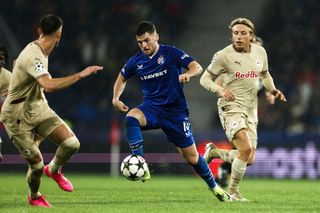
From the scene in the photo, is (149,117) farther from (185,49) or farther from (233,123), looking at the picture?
(185,49)

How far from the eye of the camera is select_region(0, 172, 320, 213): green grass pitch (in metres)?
9.70

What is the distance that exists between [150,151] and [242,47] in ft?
26.5

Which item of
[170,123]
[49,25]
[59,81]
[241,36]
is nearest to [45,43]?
[49,25]

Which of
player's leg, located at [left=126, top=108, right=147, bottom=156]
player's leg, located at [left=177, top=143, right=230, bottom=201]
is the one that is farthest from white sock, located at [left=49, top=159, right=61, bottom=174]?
player's leg, located at [left=177, top=143, right=230, bottom=201]

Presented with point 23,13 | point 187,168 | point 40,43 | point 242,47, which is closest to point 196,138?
point 187,168

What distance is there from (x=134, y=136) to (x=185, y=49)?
11.6m

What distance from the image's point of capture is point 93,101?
68.5ft

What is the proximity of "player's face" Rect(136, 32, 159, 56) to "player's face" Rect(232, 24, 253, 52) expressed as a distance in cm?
112

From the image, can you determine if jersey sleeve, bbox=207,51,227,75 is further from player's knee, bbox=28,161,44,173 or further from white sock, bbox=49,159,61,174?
player's knee, bbox=28,161,44,173

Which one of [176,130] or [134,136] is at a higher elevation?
[134,136]

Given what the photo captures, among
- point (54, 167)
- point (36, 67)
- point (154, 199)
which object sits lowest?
point (154, 199)

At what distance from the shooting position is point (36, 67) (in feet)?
31.4

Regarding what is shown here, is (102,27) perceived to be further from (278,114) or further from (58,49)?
(278,114)

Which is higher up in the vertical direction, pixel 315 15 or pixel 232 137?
pixel 232 137
